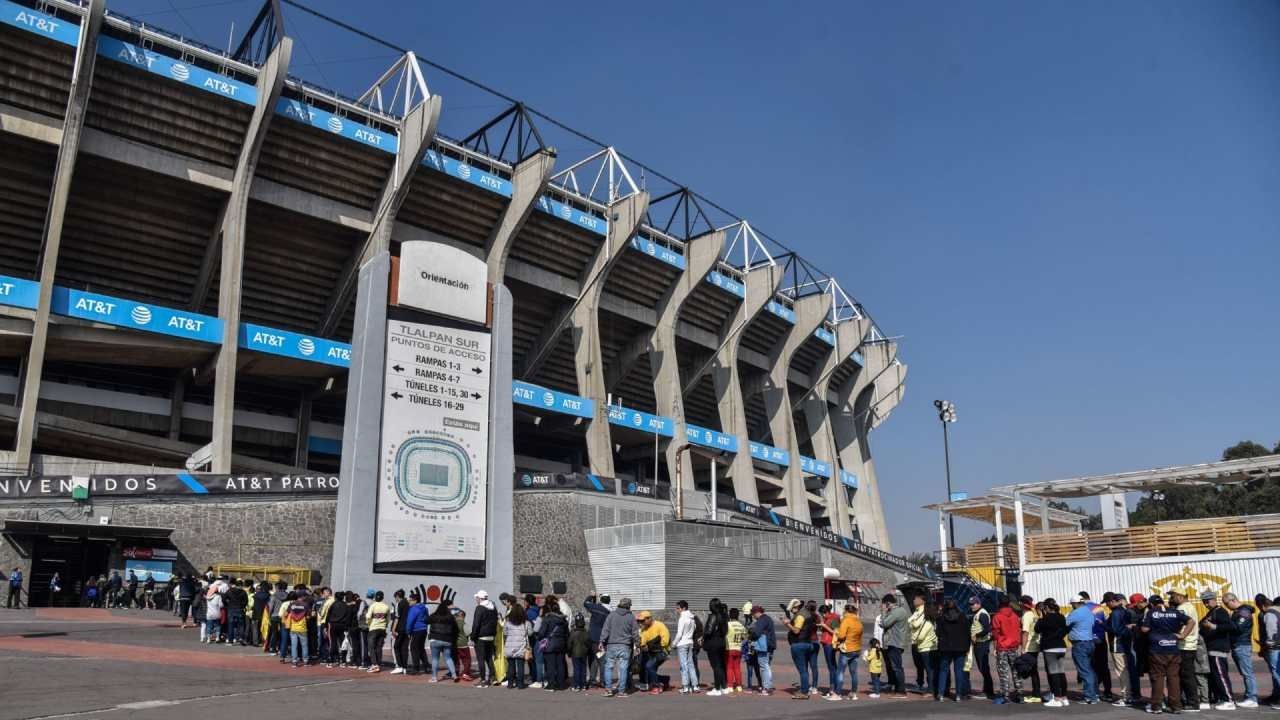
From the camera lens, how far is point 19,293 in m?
39.2

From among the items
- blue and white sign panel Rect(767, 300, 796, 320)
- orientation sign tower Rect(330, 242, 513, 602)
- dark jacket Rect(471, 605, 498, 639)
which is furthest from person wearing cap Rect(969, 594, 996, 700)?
blue and white sign panel Rect(767, 300, 796, 320)

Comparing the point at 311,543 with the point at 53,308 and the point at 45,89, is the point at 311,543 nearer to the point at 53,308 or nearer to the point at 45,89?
the point at 53,308

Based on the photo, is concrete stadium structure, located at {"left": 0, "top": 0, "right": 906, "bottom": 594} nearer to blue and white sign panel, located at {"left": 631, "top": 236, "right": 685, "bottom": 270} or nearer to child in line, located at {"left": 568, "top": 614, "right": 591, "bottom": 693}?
Result: blue and white sign panel, located at {"left": 631, "top": 236, "right": 685, "bottom": 270}

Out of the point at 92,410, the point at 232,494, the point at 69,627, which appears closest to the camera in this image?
the point at 69,627

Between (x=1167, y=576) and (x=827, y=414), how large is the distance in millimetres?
49952

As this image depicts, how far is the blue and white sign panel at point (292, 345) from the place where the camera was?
149 feet

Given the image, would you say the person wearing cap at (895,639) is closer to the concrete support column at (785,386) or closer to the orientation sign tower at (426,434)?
the orientation sign tower at (426,434)

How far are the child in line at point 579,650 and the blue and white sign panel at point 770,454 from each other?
54.4 m

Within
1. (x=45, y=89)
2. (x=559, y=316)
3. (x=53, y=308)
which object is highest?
(x=45, y=89)

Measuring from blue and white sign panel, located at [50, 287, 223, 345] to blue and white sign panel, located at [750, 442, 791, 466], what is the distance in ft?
126

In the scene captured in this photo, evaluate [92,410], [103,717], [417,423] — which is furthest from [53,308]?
[103,717]

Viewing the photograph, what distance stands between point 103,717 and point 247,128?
122 ft

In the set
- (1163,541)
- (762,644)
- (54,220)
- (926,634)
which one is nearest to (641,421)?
(54,220)

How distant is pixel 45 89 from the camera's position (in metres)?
39.5
